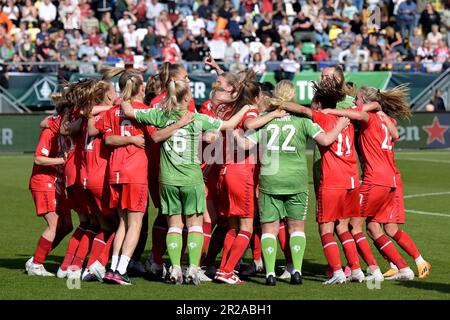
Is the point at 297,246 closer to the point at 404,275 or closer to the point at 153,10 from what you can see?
the point at 404,275

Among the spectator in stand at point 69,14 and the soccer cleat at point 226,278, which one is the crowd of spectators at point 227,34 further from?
the soccer cleat at point 226,278

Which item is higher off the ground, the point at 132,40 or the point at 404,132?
the point at 132,40

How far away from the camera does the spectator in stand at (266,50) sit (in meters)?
31.7

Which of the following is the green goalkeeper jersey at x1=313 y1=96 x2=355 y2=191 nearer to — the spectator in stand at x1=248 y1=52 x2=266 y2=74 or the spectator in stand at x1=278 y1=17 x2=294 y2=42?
the spectator in stand at x1=248 y1=52 x2=266 y2=74

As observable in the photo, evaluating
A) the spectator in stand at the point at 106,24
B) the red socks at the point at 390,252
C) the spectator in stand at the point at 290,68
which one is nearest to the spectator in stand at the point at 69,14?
the spectator in stand at the point at 106,24

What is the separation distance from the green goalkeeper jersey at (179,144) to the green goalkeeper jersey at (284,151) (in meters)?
0.53

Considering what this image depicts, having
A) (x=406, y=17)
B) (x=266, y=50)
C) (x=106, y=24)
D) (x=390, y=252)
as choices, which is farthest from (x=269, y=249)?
(x=406, y=17)

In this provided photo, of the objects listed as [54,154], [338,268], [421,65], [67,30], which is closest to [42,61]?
[67,30]

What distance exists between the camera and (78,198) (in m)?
11.1

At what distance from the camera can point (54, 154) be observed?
11641mm

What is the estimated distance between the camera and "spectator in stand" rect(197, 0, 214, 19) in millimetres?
34116

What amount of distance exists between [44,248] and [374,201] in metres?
3.73

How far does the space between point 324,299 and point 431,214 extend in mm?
7941
